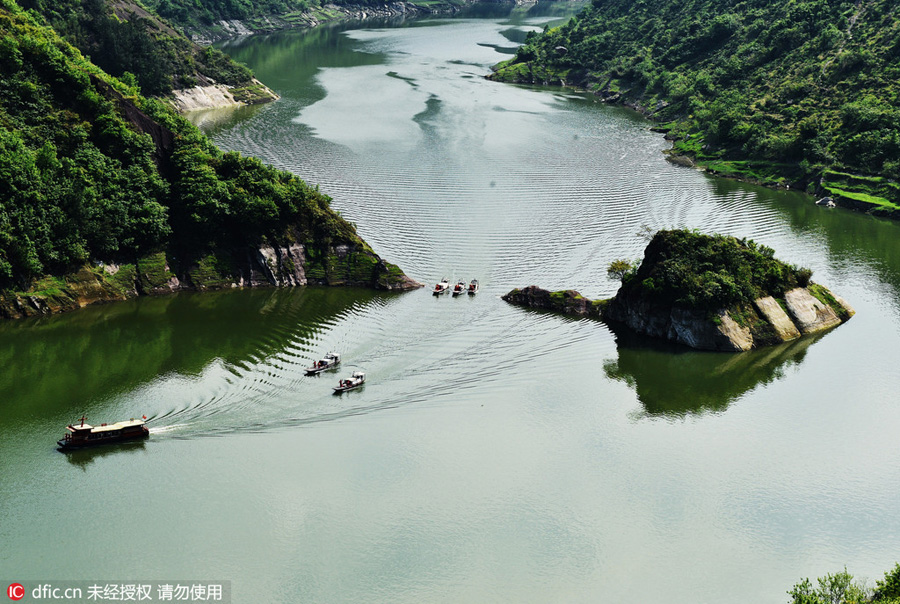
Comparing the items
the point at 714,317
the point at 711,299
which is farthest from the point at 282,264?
the point at 714,317

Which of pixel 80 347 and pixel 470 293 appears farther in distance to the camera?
pixel 470 293

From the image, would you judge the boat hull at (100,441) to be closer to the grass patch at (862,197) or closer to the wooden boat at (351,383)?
the wooden boat at (351,383)

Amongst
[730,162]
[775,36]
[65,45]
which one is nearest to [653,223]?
[730,162]

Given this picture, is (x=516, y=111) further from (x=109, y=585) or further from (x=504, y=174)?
(x=109, y=585)

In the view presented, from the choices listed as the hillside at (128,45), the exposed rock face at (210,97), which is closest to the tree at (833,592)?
the hillside at (128,45)

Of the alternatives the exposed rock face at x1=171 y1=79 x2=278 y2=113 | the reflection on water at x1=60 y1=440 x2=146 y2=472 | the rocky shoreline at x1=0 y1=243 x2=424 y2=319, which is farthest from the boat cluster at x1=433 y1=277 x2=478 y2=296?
the exposed rock face at x1=171 y1=79 x2=278 y2=113

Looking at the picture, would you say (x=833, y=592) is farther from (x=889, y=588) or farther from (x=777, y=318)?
(x=777, y=318)
